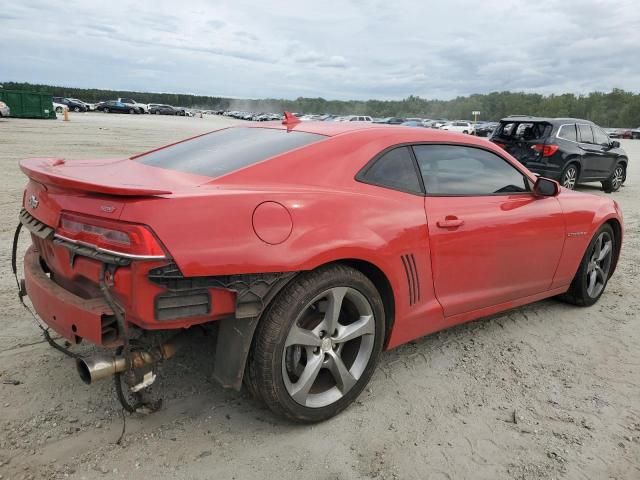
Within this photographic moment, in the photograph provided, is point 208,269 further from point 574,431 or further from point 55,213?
point 574,431

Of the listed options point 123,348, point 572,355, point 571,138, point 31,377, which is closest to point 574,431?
point 572,355

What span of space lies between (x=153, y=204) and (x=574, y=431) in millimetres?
2430

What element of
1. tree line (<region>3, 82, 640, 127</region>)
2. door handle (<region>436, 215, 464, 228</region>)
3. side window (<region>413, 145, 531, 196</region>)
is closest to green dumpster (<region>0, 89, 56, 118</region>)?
side window (<region>413, 145, 531, 196</region>)

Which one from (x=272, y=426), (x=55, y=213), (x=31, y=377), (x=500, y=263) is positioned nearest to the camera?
(x=55, y=213)

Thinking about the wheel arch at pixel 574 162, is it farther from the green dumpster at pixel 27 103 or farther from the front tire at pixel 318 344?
the green dumpster at pixel 27 103

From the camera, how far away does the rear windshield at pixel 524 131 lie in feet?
35.9

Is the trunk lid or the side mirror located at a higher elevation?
the trunk lid

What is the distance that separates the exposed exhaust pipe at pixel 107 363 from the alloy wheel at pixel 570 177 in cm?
1058

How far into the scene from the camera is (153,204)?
2121 mm

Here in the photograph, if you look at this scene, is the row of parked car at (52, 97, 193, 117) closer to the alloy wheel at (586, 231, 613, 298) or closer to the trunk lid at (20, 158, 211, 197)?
the trunk lid at (20, 158, 211, 197)

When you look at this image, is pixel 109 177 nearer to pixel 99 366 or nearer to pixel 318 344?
pixel 99 366

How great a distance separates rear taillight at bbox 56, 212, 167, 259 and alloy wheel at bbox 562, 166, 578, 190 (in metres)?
→ 10.7

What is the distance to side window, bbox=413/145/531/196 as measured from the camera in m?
3.21

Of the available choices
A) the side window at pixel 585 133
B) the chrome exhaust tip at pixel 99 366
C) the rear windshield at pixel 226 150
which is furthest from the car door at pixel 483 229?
the side window at pixel 585 133
